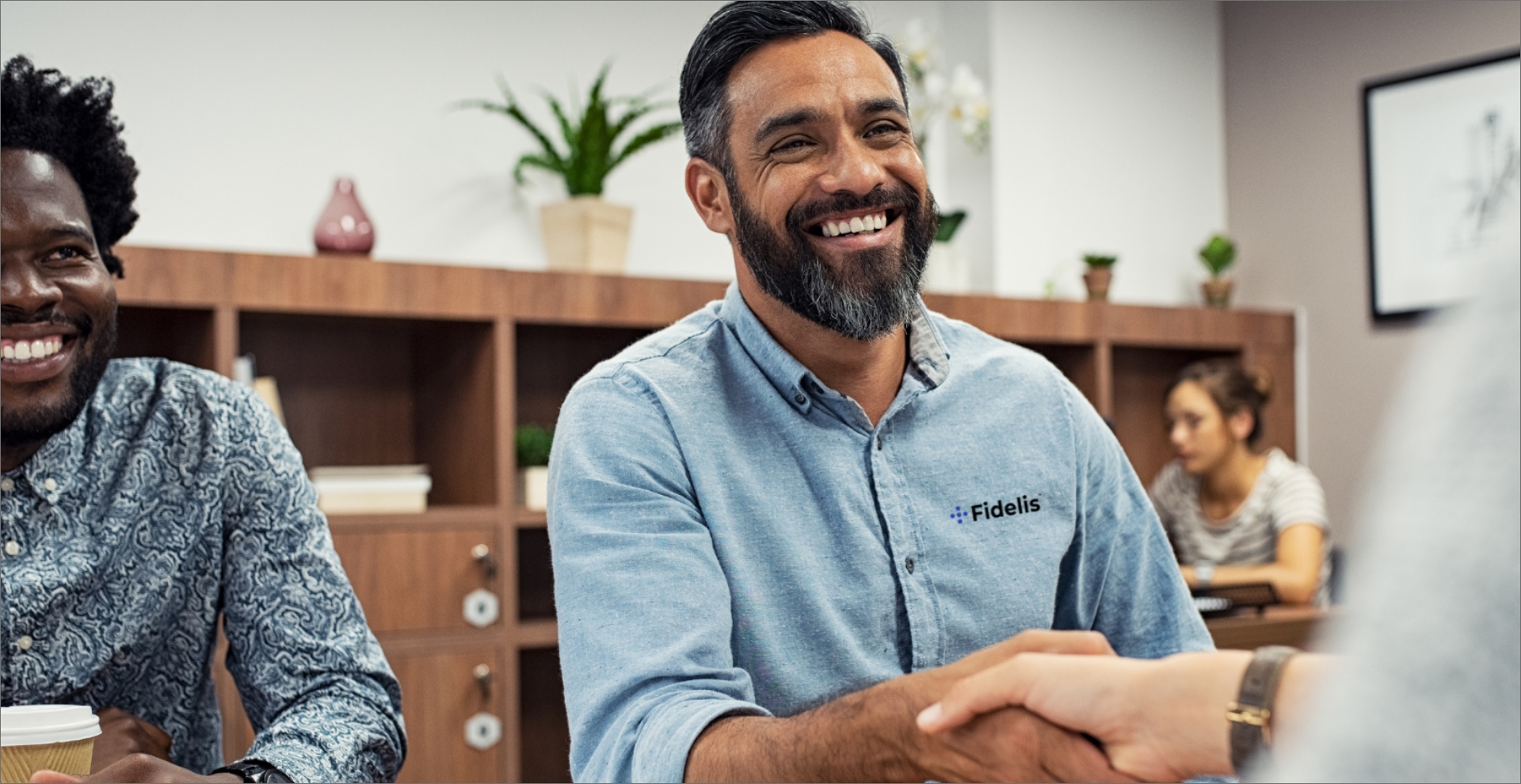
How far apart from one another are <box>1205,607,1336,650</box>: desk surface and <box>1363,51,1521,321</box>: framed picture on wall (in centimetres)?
158

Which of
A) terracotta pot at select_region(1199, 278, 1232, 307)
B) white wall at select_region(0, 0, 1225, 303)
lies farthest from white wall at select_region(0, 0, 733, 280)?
→ terracotta pot at select_region(1199, 278, 1232, 307)

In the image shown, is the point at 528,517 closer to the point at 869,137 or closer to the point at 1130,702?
the point at 869,137

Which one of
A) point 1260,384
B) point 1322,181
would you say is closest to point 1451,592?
point 1260,384

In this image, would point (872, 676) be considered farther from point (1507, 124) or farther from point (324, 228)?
point (1507, 124)

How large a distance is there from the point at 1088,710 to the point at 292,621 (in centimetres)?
95

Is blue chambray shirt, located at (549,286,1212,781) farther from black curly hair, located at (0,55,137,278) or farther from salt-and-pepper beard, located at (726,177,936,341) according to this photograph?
black curly hair, located at (0,55,137,278)

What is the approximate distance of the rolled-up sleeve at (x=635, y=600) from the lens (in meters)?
1.09

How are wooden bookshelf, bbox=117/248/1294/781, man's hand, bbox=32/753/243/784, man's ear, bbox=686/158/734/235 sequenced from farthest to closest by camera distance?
1. wooden bookshelf, bbox=117/248/1294/781
2. man's ear, bbox=686/158/734/235
3. man's hand, bbox=32/753/243/784

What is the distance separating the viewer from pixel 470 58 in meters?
3.76

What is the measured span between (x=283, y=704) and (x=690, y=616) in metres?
0.53

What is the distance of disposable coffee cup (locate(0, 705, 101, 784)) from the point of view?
1.00m

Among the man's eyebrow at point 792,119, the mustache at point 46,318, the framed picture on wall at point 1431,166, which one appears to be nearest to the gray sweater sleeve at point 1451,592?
the man's eyebrow at point 792,119

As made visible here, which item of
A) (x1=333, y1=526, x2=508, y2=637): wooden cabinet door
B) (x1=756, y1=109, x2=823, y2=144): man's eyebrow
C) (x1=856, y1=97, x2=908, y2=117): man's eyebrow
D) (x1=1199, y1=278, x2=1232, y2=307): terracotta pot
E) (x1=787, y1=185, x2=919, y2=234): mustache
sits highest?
(x1=1199, y1=278, x2=1232, y2=307): terracotta pot

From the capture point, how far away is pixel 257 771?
1280 mm
